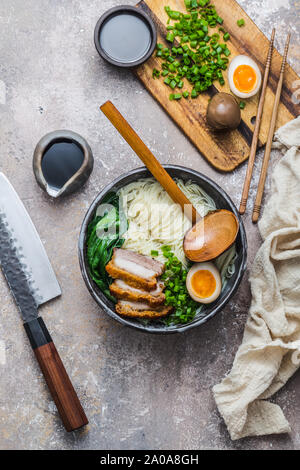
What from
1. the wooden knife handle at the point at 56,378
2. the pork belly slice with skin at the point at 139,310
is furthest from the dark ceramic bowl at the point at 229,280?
the wooden knife handle at the point at 56,378

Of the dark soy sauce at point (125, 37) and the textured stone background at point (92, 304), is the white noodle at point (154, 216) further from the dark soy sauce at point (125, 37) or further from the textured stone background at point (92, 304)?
the dark soy sauce at point (125, 37)

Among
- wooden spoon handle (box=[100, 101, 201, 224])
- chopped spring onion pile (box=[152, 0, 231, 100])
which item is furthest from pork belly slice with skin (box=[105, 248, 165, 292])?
chopped spring onion pile (box=[152, 0, 231, 100])

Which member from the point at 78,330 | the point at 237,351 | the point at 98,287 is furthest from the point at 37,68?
the point at 237,351

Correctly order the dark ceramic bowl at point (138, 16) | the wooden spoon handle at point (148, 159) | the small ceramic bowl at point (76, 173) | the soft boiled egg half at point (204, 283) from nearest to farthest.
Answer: the wooden spoon handle at point (148, 159)
the soft boiled egg half at point (204, 283)
the small ceramic bowl at point (76, 173)
the dark ceramic bowl at point (138, 16)

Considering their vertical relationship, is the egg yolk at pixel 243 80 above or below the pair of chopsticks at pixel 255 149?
above

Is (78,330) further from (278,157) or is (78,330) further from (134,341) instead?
(278,157)

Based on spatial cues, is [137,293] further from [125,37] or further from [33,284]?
[125,37]

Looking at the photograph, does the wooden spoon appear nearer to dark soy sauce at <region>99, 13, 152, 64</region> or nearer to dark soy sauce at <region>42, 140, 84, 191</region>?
dark soy sauce at <region>42, 140, 84, 191</region>
